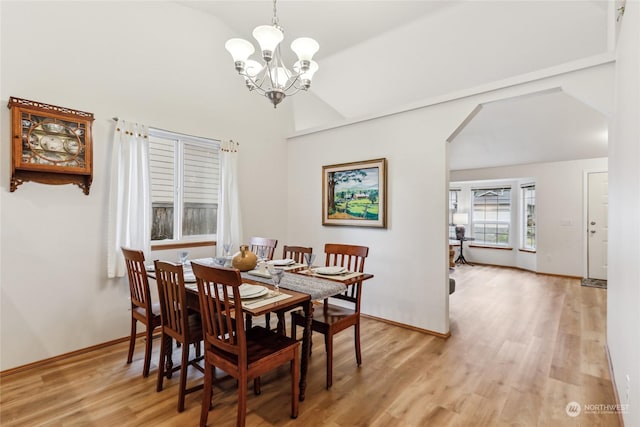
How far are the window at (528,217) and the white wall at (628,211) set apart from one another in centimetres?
500

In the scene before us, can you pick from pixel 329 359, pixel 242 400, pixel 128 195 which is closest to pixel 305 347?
pixel 329 359

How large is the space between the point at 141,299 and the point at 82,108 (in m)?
1.77

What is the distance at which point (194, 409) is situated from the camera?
200cm

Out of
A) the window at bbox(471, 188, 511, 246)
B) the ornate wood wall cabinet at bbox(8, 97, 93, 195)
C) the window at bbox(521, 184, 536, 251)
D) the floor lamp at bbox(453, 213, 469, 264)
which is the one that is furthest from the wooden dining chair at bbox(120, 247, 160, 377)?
the window at bbox(471, 188, 511, 246)

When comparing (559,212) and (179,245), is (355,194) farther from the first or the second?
(559,212)

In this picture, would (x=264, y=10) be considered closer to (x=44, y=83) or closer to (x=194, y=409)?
(x=44, y=83)

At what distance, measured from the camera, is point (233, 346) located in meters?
1.69

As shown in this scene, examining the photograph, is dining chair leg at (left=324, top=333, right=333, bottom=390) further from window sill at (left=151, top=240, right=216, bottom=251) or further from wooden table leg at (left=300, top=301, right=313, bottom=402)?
window sill at (left=151, top=240, right=216, bottom=251)

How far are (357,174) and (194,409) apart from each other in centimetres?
284

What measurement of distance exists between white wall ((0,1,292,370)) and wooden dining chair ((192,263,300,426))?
5.68ft

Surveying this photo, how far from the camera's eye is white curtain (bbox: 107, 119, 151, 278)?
2893mm

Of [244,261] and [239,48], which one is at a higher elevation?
[239,48]

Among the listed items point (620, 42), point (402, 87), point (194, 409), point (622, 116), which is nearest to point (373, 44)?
point (402, 87)

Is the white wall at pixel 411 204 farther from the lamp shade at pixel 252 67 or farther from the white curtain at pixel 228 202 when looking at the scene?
the lamp shade at pixel 252 67
